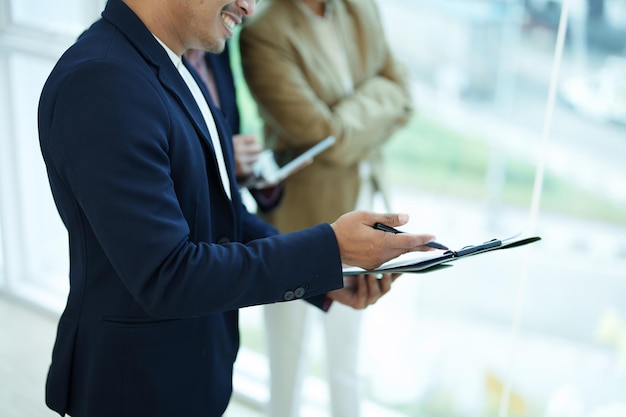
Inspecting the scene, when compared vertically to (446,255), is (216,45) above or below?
above

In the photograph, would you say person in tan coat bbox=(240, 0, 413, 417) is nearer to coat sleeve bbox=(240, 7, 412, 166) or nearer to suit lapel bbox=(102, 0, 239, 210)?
coat sleeve bbox=(240, 7, 412, 166)

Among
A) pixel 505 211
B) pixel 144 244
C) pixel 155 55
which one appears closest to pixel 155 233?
pixel 144 244

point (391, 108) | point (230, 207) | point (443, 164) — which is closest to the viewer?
point (230, 207)

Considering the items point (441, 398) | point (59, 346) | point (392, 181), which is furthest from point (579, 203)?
point (59, 346)

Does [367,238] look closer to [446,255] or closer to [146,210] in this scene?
[446,255]

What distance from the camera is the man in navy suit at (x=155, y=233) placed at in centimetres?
93

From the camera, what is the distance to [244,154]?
1732 millimetres

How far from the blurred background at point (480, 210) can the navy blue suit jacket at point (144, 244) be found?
0.83 metres

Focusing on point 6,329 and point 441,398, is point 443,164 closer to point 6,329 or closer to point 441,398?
point 441,398

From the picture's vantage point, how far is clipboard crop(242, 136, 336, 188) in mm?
1681

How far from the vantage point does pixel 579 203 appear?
4273 millimetres

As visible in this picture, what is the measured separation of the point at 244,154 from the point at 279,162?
0.39ft

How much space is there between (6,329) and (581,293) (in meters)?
2.86

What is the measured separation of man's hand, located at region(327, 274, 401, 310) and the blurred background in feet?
2.08
